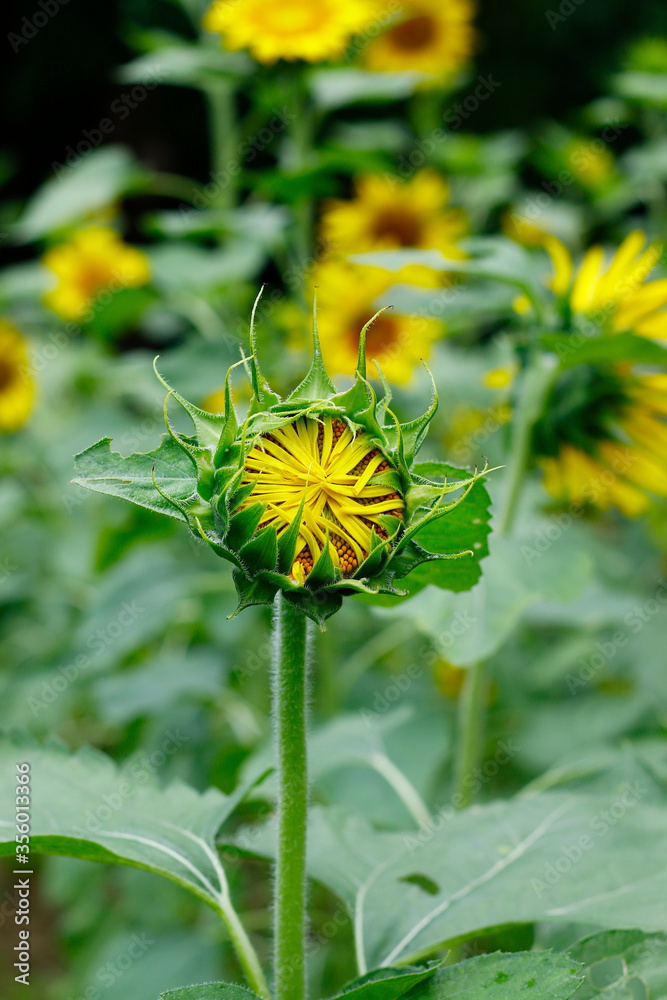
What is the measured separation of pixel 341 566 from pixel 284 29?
0.99 metres

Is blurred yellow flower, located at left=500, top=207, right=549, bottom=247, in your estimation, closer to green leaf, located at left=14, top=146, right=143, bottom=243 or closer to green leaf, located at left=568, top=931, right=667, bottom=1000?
green leaf, located at left=14, top=146, right=143, bottom=243

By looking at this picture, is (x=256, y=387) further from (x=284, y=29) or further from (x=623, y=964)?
(x=284, y=29)

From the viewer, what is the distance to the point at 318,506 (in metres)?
0.39

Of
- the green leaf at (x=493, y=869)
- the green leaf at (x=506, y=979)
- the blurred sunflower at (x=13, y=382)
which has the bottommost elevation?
the blurred sunflower at (x=13, y=382)

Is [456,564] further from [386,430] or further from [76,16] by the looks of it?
[76,16]

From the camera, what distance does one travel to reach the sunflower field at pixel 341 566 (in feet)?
1.35

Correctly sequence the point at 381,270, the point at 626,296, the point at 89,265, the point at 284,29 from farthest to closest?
the point at 89,265 → the point at 381,270 → the point at 284,29 → the point at 626,296

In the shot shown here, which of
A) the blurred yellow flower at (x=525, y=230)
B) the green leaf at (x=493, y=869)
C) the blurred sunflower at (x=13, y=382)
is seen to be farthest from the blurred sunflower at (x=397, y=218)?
the green leaf at (x=493, y=869)

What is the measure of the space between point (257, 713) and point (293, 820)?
0.85 m

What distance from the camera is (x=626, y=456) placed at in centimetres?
84

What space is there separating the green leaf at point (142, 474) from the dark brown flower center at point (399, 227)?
1.34 metres

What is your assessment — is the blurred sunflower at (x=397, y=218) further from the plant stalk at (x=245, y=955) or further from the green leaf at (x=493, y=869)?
the plant stalk at (x=245, y=955)

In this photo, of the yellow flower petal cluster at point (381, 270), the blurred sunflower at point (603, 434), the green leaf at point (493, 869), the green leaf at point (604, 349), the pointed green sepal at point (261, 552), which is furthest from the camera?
the yellow flower petal cluster at point (381, 270)

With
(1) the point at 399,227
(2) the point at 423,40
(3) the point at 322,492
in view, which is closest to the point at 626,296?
(3) the point at 322,492
